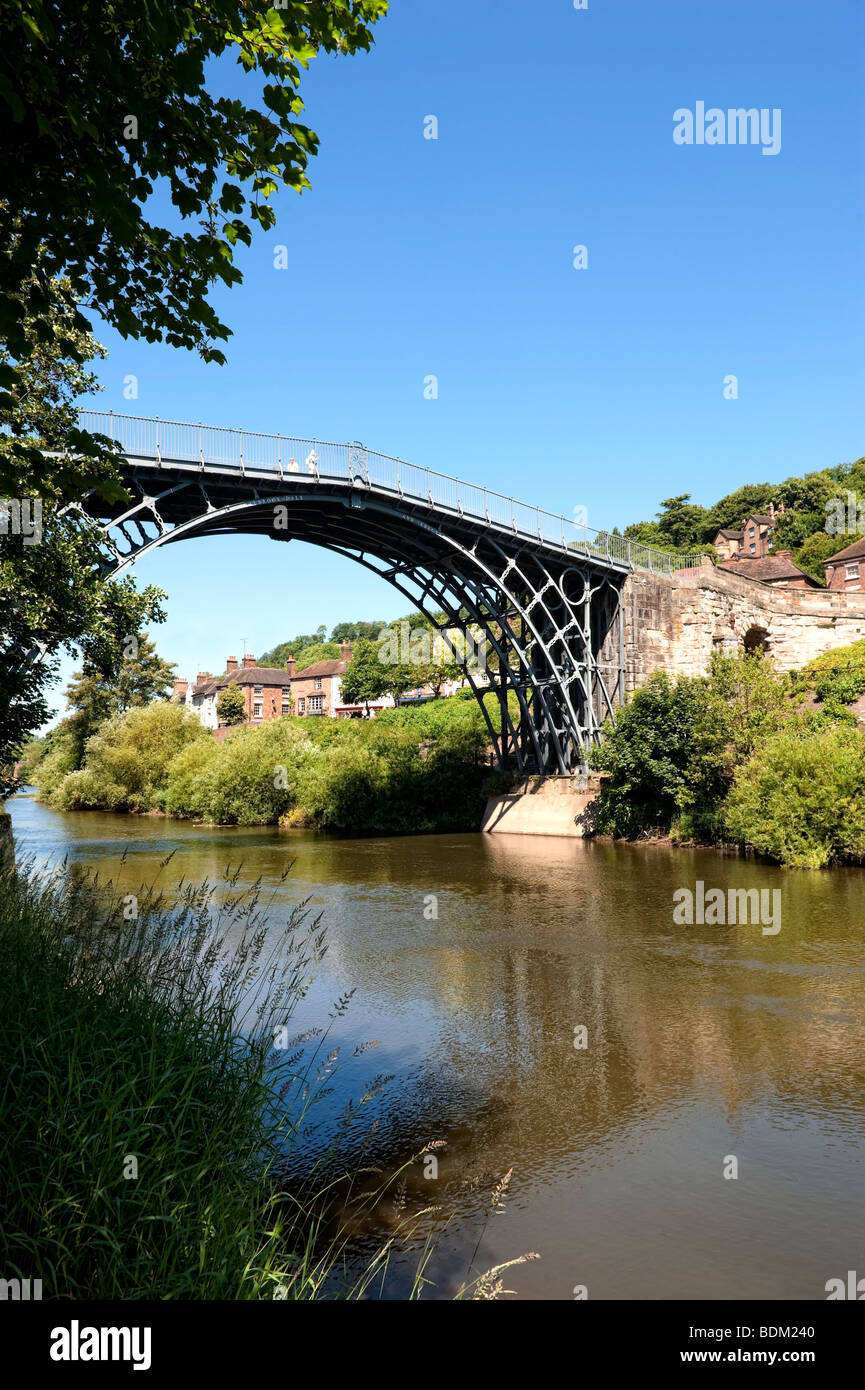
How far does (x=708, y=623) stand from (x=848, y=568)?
31.7m

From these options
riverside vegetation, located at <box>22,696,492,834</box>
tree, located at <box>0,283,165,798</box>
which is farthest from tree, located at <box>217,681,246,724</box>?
tree, located at <box>0,283,165,798</box>

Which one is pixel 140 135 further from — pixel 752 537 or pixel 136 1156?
pixel 752 537

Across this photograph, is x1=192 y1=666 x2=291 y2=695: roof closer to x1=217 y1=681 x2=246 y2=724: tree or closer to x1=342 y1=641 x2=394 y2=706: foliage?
x1=217 y1=681 x2=246 y2=724: tree

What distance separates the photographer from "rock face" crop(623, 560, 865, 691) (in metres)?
35.6

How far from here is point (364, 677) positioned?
261 feet

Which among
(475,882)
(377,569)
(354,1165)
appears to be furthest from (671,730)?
(354,1165)

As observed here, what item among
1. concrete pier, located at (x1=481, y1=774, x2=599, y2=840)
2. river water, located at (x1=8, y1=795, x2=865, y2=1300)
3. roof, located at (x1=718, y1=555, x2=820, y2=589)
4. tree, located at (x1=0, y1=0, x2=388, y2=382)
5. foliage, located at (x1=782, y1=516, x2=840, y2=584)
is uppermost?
foliage, located at (x1=782, y1=516, x2=840, y2=584)

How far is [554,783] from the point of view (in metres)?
34.0

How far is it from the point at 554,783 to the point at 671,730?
22.9 ft

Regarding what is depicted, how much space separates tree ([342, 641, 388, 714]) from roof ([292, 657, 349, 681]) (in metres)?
5.57

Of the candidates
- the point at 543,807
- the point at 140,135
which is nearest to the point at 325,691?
the point at 543,807
